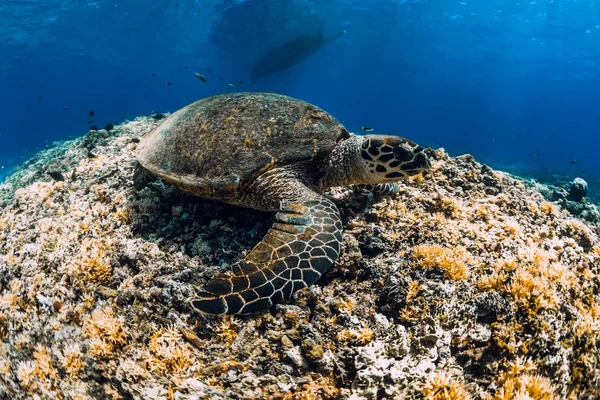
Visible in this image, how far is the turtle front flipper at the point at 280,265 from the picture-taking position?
233cm

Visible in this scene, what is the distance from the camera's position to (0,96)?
7825cm

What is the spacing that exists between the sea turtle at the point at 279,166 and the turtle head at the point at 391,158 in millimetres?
11

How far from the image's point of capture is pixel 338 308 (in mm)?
A: 2406

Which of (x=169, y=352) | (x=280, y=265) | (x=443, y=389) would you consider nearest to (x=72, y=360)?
(x=169, y=352)

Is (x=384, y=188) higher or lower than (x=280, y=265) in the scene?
lower

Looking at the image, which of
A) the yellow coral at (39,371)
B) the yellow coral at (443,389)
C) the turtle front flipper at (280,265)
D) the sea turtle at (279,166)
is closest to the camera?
the yellow coral at (443,389)

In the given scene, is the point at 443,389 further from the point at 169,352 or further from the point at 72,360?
the point at 72,360

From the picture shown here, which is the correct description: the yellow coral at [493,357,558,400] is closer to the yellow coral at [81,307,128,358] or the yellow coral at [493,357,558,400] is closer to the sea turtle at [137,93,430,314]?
the sea turtle at [137,93,430,314]

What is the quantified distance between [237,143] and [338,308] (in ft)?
7.10

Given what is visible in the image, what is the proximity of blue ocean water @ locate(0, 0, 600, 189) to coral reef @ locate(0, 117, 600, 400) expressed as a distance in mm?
7360

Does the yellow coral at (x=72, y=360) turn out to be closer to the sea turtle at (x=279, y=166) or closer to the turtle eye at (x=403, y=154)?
the sea turtle at (x=279, y=166)

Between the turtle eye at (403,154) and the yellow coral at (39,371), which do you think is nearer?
the yellow coral at (39,371)

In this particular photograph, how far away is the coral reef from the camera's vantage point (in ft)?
6.88

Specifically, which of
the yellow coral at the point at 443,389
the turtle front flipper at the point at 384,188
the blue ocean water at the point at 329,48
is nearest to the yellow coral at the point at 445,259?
the yellow coral at the point at 443,389
